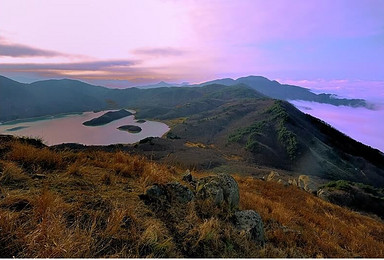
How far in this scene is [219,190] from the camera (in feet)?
18.8

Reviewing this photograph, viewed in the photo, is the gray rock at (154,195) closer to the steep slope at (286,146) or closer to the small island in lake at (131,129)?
the steep slope at (286,146)

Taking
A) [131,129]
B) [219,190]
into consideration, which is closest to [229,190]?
[219,190]

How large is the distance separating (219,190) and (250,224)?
1.17 m

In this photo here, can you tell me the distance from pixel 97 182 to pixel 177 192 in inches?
66.4

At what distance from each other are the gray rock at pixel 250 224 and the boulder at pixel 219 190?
0.59m

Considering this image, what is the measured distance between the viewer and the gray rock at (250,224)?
4.62m

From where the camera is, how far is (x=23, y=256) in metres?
2.55

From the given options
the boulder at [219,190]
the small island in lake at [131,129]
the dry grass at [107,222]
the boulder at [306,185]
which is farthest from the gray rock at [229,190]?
the small island in lake at [131,129]

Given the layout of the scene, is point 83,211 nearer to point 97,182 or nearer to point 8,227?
point 8,227

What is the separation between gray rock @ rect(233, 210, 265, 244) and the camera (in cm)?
462

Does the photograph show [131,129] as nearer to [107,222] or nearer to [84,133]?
[84,133]

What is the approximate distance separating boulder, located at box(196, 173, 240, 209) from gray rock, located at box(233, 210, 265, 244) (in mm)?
587

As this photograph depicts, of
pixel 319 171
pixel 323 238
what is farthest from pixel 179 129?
pixel 323 238

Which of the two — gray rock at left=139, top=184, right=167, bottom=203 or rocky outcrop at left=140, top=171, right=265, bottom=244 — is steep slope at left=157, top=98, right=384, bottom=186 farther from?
gray rock at left=139, top=184, right=167, bottom=203
